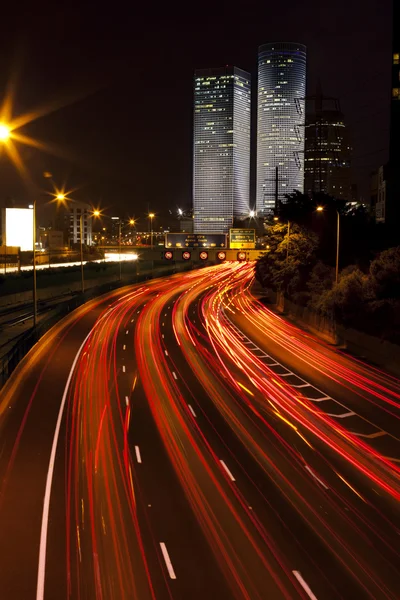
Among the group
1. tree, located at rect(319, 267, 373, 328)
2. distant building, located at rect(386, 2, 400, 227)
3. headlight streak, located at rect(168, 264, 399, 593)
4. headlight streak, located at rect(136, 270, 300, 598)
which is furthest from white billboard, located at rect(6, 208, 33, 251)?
headlight streak, located at rect(136, 270, 300, 598)

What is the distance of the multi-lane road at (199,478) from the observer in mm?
12625

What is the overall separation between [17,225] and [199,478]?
111199 mm

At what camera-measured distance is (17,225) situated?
403ft

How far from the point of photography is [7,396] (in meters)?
28.8

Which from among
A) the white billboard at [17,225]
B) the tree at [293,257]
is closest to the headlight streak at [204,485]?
the tree at [293,257]

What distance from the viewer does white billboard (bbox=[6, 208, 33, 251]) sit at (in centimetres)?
12125

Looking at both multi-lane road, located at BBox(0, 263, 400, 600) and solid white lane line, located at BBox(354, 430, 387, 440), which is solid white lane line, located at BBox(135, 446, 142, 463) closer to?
multi-lane road, located at BBox(0, 263, 400, 600)

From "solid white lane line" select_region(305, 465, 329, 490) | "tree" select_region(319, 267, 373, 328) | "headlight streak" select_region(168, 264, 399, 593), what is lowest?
"headlight streak" select_region(168, 264, 399, 593)

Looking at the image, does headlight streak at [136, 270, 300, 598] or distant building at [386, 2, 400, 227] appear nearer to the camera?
headlight streak at [136, 270, 300, 598]

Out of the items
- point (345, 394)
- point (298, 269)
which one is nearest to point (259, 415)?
point (345, 394)

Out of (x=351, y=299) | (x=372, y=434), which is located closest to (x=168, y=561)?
(x=372, y=434)

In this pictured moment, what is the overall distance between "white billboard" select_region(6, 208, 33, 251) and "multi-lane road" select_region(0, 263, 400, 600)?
8784 cm

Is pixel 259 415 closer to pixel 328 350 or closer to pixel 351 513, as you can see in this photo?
pixel 351 513

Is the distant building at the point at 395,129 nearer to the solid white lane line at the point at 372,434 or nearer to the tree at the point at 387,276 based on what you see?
the tree at the point at 387,276
